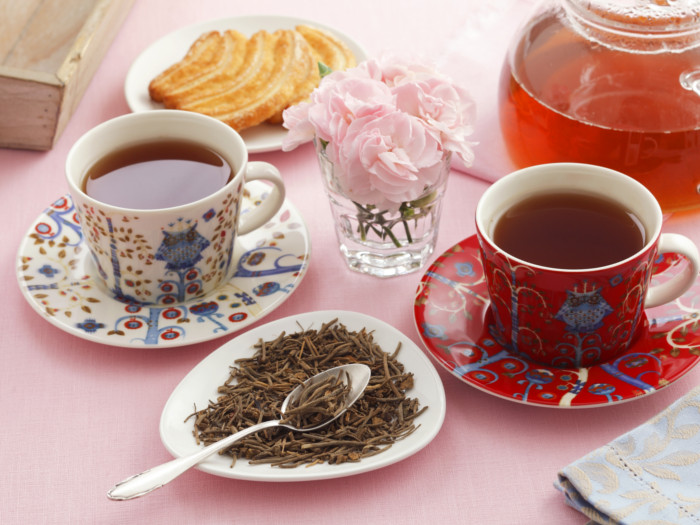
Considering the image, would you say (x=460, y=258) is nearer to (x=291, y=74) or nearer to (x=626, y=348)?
(x=626, y=348)

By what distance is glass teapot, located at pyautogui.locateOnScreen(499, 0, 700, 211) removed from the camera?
44.8 inches

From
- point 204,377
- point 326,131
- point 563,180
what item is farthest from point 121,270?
point 563,180

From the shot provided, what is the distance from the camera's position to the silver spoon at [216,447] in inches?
33.6

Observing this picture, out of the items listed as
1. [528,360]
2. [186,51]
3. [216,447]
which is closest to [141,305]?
[216,447]

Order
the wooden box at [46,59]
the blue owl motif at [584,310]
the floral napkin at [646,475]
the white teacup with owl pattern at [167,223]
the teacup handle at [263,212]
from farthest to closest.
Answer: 1. the wooden box at [46,59]
2. the teacup handle at [263,212]
3. the white teacup with owl pattern at [167,223]
4. the blue owl motif at [584,310]
5. the floral napkin at [646,475]

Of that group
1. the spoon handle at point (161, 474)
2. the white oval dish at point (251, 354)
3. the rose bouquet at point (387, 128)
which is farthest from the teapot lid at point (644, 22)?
the spoon handle at point (161, 474)

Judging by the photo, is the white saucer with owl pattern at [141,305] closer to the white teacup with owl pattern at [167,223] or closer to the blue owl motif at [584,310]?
the white teacup with owl pattern at [167,223]

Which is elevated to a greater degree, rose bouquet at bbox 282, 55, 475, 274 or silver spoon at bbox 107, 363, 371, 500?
rose bouquet at bbox 282, 55, 475, 274

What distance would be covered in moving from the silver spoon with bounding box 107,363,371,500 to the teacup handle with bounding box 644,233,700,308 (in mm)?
358

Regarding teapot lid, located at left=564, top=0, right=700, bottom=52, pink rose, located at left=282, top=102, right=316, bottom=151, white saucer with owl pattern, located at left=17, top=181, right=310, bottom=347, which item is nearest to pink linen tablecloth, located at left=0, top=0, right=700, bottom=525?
white saucer with owl pattern, located at left=17, top=181, right=310, bottom=347

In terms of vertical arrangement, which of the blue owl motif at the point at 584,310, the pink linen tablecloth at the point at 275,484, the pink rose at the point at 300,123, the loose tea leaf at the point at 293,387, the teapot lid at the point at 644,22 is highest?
the teapot lid at the point at 644,22

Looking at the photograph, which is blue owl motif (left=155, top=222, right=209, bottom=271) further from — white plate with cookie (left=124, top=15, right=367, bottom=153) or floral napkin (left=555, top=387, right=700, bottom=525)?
floral napkin (left=555, top=387, right=700, bottom=525)

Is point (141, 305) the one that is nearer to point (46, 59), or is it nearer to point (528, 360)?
point (528, 360)

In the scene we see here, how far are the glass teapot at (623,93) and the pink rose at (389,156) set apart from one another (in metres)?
0.24
